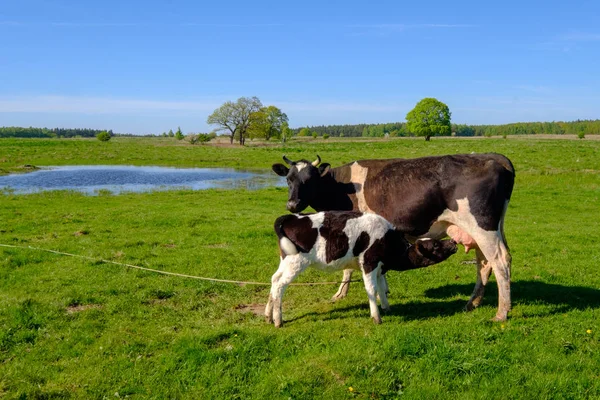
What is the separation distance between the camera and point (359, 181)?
8953 millimetres

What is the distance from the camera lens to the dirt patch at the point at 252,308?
27.8ft

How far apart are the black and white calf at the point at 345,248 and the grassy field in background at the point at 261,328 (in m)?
0.78

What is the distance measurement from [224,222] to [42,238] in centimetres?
570

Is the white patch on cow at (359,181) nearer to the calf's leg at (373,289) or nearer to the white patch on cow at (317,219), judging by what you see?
the white patch on cow at (317,219)

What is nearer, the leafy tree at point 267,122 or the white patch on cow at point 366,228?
the white patch on cow at point 366,228

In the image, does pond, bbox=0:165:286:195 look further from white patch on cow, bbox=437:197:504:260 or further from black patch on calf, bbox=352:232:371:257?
black patch on calf, bbox=352:232:371:257

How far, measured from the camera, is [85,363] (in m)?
6.36

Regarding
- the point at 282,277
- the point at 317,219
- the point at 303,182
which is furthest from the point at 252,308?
the point at 303,182

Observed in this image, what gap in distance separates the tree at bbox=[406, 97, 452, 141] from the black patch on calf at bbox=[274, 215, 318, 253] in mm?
92312

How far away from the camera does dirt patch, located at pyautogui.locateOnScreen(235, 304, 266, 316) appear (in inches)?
333

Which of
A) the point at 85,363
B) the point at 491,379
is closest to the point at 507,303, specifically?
the point at 491,379

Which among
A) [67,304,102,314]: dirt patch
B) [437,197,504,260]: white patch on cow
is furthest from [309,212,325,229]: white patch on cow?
[67,304,102,314]: dirt patch

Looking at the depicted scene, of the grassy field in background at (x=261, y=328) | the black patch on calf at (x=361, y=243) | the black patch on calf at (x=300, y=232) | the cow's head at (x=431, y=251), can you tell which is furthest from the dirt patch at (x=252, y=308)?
the cow's head at (x=431, y=251)

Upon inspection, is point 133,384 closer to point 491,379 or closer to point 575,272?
point 491,379
